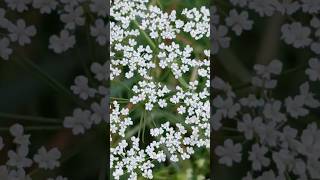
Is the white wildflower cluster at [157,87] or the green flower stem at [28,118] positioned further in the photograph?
the white wildflower cluster at [157,87]

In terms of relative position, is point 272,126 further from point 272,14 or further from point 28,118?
point 28,118

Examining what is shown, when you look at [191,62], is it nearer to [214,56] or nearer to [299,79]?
[214,56]

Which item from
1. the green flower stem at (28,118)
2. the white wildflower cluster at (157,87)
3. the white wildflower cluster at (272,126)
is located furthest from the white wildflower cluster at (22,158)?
the white wildflower cluster at (272,126)

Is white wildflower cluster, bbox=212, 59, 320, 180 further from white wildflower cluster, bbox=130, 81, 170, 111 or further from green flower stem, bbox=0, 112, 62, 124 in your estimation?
green flower stem, bbox=0, 112, 62, 124

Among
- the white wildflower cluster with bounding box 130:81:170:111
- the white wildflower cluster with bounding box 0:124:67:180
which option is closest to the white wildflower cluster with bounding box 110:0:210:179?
the white wildflower cluster with bounding box 130:81:170:111

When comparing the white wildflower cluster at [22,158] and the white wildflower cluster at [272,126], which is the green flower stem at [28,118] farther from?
the white wildflower cluster at [272,126]

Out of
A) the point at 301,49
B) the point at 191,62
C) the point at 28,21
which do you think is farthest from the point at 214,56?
the point at 28,21
